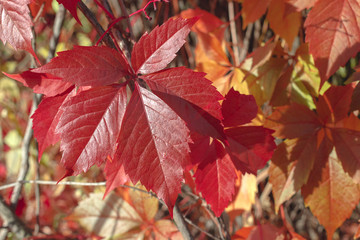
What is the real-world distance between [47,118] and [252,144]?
0.35 meters

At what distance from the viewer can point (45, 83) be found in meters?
0.56

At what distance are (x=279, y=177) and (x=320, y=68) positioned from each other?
0.83 feet

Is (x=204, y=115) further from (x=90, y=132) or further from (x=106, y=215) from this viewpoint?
(x=106, y=215)

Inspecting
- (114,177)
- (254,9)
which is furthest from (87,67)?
(254,9)

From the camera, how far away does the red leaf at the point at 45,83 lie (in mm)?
550

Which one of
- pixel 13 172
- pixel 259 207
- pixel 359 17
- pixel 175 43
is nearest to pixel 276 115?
pixel 359 17

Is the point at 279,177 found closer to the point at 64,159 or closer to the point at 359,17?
the point at 359,17

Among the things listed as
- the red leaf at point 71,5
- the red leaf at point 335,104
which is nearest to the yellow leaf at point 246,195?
the red leaf at point 335,104

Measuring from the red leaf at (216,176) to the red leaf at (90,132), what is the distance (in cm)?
20

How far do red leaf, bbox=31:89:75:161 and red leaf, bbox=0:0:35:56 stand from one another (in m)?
0.08

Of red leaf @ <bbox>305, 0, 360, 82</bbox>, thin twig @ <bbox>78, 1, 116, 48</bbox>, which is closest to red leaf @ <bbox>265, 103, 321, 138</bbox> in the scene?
red leaf @ <bbox>305, 0, 360, 82</bbox>

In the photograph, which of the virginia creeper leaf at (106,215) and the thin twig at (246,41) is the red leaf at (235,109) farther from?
the thin twig at (246,41)

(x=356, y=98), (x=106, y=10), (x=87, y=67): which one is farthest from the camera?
(x=356, y=98)

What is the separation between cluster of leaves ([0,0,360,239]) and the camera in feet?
1.56
